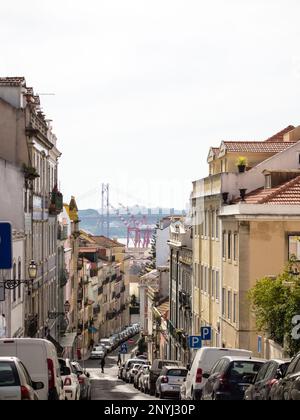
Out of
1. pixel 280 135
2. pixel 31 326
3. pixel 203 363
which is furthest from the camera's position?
pixel 280 135

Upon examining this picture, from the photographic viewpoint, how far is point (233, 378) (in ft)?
83.0

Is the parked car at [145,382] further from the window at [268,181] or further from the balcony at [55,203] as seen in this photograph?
the balcony at [55,203]

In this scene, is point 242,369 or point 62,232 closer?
point 242,369

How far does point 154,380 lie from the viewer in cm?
5275

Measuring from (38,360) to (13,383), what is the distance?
7.65 m

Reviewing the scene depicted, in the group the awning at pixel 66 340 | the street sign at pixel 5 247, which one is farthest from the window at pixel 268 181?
the street sign at pixel 5 247

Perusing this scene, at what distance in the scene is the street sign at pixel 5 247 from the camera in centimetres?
2388

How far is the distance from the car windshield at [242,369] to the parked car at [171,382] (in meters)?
17.1

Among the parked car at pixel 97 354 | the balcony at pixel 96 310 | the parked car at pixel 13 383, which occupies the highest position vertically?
the parked car at pixel 13 383

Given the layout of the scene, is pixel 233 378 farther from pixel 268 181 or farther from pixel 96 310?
pixel 96 310

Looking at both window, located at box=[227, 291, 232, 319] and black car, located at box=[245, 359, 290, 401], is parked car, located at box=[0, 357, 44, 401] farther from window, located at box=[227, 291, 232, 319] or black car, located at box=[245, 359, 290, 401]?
window, located at box=[227, 291, 232, 319]

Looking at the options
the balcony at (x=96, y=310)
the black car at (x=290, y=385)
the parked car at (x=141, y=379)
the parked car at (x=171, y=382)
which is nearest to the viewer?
the black car at (x=290, y=385)

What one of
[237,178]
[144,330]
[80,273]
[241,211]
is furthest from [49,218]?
[144,330]

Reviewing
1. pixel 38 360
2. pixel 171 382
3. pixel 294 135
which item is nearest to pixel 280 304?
pixel 171 382
